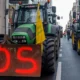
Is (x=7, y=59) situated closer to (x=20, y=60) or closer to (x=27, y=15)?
(x=20, y=60)

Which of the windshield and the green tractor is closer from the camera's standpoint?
the green tractor

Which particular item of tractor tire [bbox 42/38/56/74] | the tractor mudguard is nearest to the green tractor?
tractor tire [bbox 42/38/56/74]

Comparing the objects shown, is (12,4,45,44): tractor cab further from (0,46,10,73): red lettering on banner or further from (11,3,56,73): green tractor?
(0,46,10,73): red lettering on banner

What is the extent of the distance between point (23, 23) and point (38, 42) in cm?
337

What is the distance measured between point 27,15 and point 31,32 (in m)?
1.62

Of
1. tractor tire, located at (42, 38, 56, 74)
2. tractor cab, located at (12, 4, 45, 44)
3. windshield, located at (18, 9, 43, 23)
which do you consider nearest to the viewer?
tractor cab, located at (12, 4, 45, 44)

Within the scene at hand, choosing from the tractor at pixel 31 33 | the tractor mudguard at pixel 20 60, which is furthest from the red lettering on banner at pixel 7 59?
the tractor at pixel 31 33

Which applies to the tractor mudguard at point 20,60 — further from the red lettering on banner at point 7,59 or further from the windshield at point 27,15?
the windshield at point 27,15

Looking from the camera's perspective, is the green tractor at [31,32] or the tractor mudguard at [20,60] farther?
the green tractor at [31,32]

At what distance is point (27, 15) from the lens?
11461 millimetres

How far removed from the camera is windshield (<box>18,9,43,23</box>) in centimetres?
1116

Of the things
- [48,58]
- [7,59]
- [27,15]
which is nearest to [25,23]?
[27,15]

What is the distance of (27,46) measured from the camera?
783 centimetres

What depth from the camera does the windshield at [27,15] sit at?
1116cm
